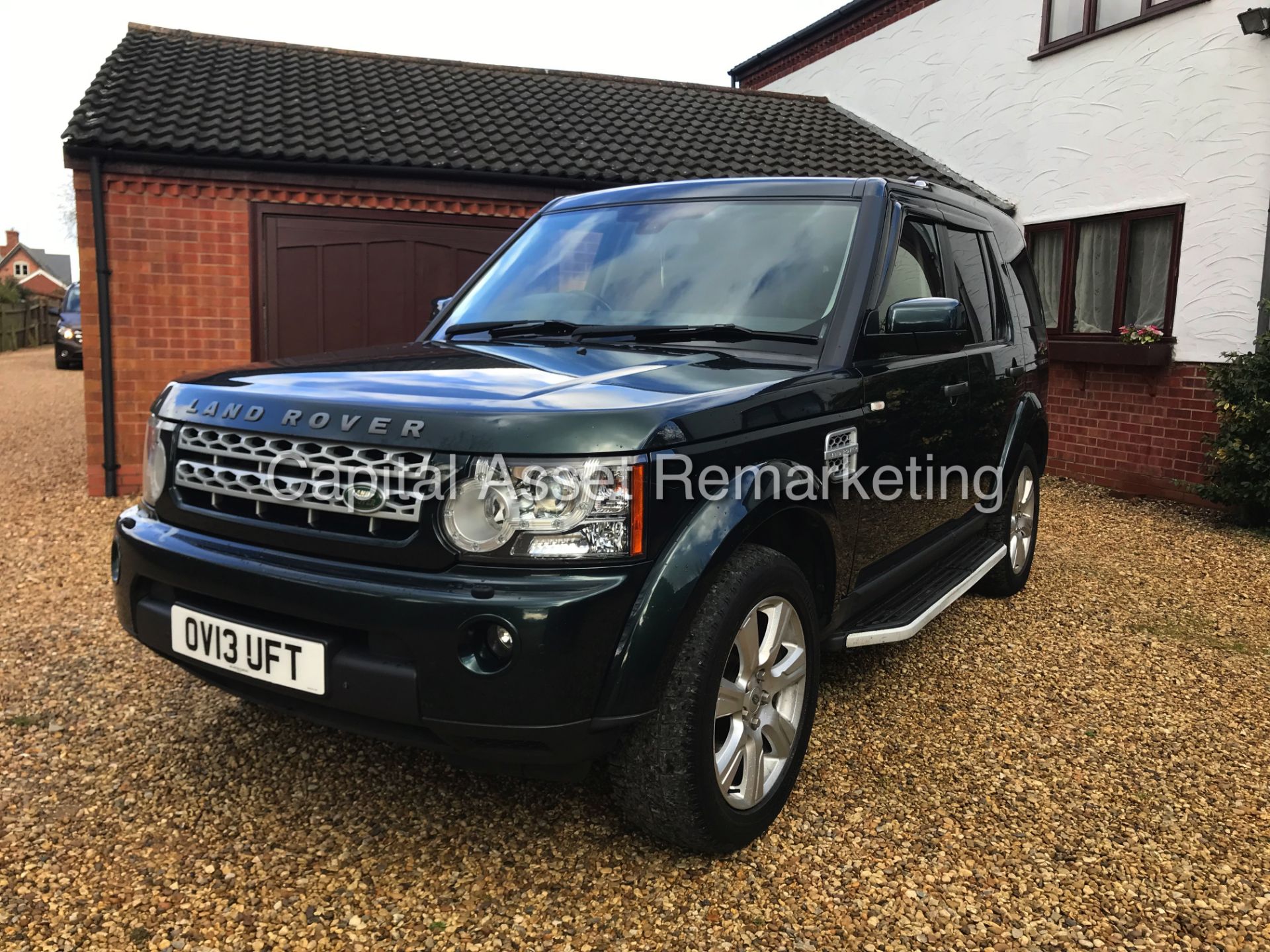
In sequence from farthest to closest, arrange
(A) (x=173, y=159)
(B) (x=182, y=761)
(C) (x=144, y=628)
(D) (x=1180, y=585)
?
(A) (x=173, y=159), (D) (x=1180, y=585), (B) (x=182, y=761), (C) (x=144, y=628)

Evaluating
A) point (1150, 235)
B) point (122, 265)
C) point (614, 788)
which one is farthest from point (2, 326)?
point (614, 788)

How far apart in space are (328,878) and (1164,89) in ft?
31.9

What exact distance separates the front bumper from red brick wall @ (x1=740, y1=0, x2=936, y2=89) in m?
12.8

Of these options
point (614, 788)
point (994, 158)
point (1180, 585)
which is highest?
point (994, 158)

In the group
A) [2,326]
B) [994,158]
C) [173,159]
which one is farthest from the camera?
[2,326]

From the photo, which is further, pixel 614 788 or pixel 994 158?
pixel 994 158

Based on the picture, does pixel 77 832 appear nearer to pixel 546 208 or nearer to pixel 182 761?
pixel 182 761

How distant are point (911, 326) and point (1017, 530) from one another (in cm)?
252

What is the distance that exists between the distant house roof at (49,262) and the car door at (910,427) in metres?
87.4

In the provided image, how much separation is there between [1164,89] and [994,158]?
2580mm

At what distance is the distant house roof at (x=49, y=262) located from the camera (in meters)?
75.2

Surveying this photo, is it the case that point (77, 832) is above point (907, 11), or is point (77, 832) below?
below

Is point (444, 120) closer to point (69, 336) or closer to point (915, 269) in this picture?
point (915, 269)

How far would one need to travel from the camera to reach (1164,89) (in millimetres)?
8922
